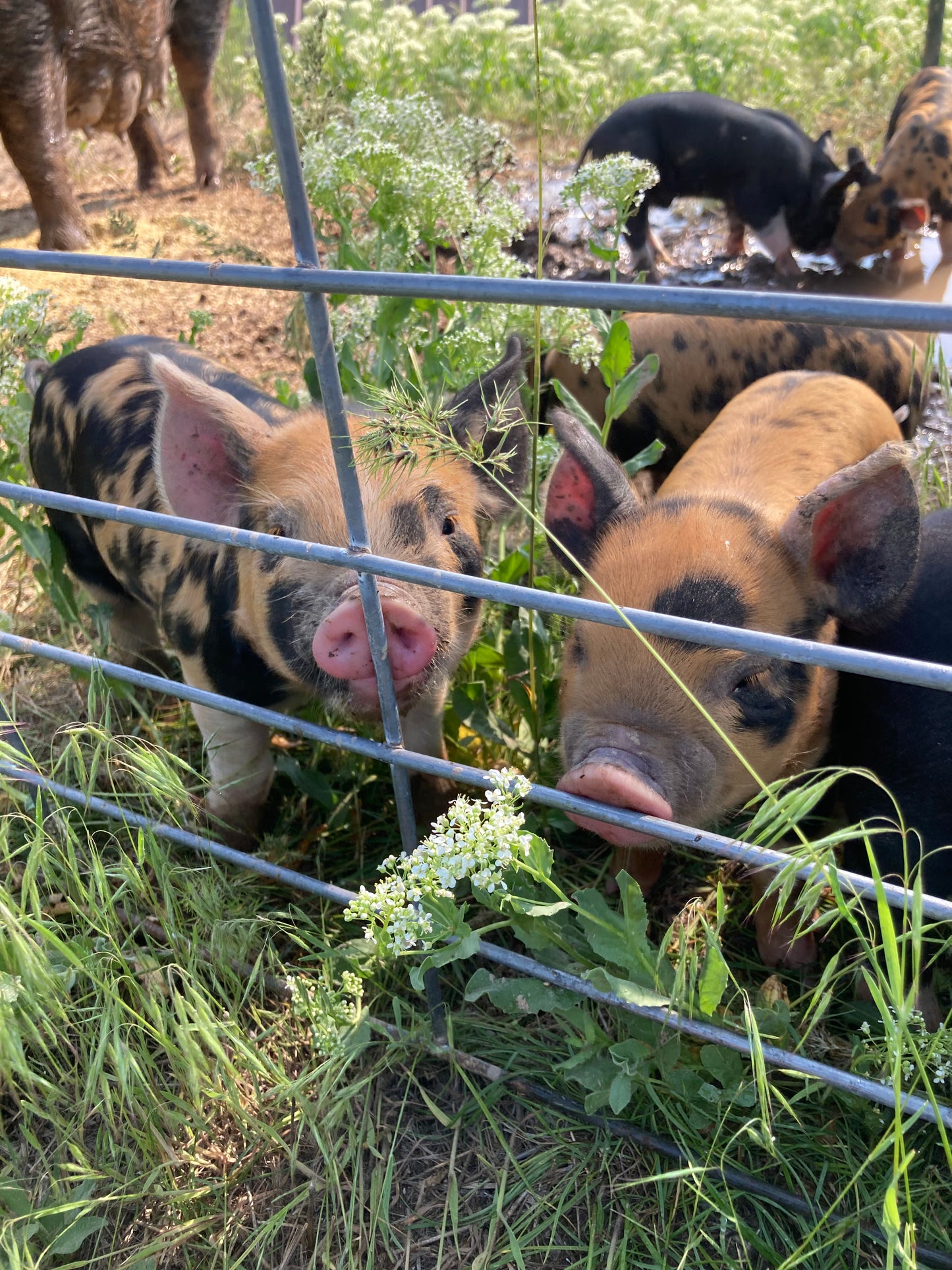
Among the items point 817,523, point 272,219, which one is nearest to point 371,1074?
point 817,523

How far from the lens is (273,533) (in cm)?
239

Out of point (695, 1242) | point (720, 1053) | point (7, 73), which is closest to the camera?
point (695, 1242)

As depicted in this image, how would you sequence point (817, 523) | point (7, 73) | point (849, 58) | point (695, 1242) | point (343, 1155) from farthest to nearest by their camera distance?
point (849, 58) → point (7, 73) → point (817, 523) → point (343, 1155) → point (695, 1242)

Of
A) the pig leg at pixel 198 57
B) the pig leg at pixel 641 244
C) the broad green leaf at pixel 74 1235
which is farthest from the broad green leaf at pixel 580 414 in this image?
the pig leg at pixel 198 57

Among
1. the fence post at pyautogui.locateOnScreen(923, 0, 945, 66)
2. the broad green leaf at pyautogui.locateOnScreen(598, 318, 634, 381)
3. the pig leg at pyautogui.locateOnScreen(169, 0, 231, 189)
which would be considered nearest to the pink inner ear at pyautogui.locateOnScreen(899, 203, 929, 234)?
the fence post at pyautogui.locateOnScreen(923, 0, 945, 66)

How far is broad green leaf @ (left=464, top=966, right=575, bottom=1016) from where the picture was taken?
1.92m

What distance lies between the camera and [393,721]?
1944mm

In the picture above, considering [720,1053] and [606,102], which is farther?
[606,102]

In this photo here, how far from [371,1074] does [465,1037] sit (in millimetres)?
243

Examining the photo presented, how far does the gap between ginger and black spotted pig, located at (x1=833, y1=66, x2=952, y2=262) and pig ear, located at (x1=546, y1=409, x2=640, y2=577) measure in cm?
534

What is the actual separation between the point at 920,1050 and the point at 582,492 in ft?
4.72

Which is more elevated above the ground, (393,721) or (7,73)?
(7,73)

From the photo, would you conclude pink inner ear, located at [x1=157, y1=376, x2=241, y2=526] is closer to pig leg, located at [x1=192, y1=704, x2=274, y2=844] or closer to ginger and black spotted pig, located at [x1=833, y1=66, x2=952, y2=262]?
pig leg, located at [x1=192, y1=704, x2=274, y2=844]

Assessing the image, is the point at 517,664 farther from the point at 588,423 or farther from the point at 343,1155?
the point at 343,1155
